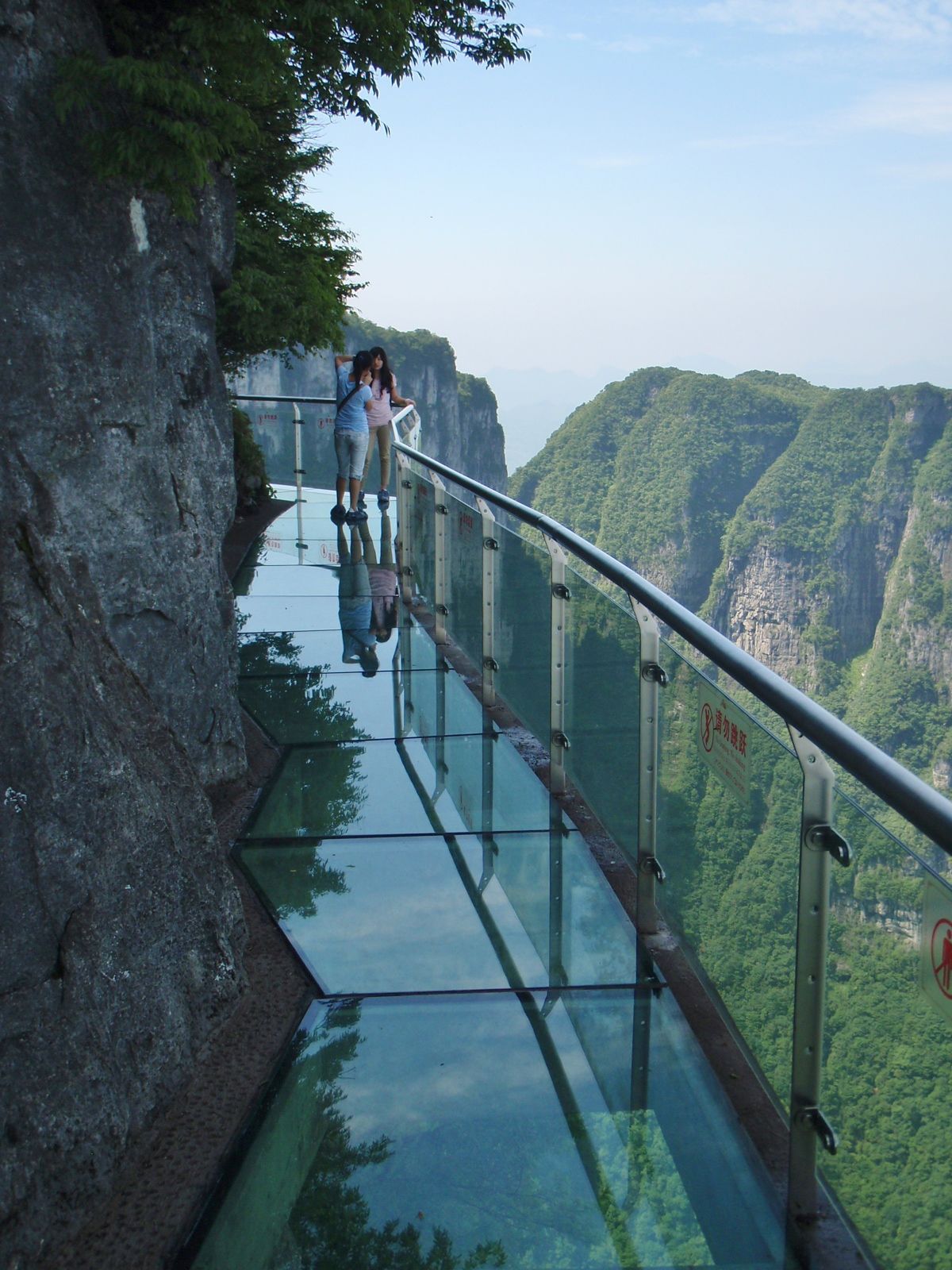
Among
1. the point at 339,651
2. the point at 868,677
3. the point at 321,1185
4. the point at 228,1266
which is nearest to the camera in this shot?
the point at 228,1266

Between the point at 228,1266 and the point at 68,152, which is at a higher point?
the point at 68,152

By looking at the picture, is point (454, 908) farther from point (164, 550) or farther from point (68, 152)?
point (68, 152)

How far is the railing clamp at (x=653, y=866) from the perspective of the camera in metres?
3.04

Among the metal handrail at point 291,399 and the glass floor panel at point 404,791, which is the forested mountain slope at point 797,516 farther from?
the glass floor panel at point 404,791

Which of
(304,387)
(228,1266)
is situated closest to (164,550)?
(228,1266)

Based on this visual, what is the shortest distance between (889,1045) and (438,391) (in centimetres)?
9788

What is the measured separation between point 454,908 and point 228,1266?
149 centimetres

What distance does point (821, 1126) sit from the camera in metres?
2.00

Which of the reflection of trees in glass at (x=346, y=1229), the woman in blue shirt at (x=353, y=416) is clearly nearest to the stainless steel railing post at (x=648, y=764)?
the reflection of trees in glass at (x=346, y=1229)

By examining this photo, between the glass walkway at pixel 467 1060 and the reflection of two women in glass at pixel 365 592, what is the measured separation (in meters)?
1.93

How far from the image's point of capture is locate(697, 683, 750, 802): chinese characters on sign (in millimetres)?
2258

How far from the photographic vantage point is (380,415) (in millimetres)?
10805

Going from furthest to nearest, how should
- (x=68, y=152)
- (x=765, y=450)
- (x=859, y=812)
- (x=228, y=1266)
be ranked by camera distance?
(x=765, y=450)
(x=68, y=152)
(x=228, y=1266)
(x=859, y=812)

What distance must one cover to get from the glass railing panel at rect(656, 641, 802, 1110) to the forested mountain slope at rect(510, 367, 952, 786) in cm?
9431
